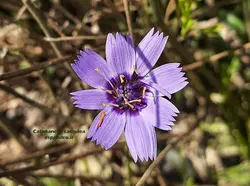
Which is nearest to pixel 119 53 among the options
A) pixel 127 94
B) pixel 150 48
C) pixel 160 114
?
pixel 150 48

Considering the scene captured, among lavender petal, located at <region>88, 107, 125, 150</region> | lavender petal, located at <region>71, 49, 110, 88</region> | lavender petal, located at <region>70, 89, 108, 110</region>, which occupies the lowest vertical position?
lavender petal, located at <region>88, 107, 125, 150</region>

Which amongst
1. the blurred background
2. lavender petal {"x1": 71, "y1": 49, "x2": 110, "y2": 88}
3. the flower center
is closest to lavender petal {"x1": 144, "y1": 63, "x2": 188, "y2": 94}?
the flower center

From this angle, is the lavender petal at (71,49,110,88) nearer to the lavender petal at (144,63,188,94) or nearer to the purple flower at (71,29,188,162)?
the purple flower at (71,29,188,162)

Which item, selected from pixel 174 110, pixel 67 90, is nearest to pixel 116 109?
pixel 174 110

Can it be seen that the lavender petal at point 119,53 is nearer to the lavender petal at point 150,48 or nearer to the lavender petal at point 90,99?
the lavender petal at point 150,48

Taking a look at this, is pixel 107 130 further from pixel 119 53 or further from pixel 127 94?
pixel 119 53

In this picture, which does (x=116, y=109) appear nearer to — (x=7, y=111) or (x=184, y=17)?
(x=184, y=17)

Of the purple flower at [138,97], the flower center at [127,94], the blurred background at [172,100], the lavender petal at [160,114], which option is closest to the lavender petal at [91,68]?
the purple flower at [138,97]
